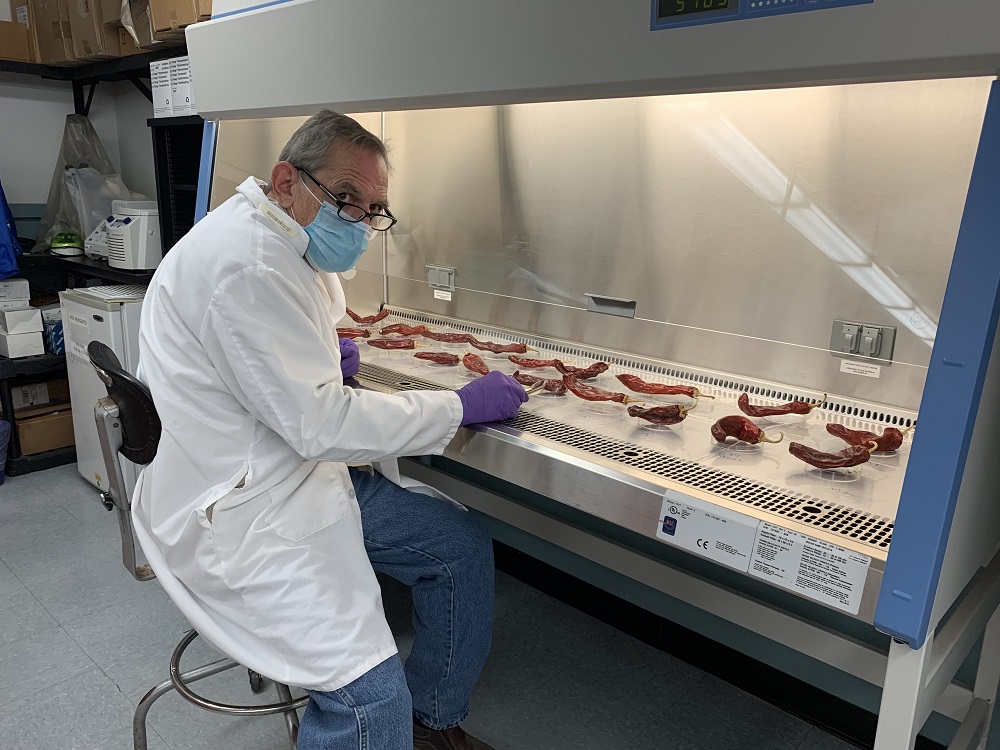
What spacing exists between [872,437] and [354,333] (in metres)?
1.64

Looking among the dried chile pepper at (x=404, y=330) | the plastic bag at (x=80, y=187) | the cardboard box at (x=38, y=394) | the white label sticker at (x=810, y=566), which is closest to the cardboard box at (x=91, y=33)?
the plastic bag at (x=80, y=187)

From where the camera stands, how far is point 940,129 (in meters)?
1.57

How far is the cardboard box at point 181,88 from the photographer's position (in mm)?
3096

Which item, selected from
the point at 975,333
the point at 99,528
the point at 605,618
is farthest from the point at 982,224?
the point at 99,528

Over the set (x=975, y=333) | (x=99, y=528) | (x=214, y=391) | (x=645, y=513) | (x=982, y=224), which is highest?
(x=982, y=224)

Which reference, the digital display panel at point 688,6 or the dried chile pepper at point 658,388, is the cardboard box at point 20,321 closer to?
the dried chile pepper at point 658,388

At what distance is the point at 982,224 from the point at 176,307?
1386 millimetres

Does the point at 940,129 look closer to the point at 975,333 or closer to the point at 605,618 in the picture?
the point at 975,333

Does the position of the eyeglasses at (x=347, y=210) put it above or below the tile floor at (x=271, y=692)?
above

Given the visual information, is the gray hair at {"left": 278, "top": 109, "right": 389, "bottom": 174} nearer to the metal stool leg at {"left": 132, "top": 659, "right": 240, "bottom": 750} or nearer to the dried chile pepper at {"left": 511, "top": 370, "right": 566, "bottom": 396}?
the dried chile pepper at {"left": 511, "top": 370, "right": 566, "bottom": 396}

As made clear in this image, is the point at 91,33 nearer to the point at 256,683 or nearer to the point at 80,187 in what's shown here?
the point at 80,187

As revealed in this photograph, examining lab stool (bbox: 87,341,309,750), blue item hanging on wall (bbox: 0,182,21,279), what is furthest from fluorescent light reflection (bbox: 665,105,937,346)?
blue item hanging on wall (bbox: 0,182,21,279)

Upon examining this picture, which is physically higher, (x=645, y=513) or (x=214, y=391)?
(x=214, y=391)

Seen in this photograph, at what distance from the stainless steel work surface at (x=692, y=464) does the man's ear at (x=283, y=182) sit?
1.75ft
